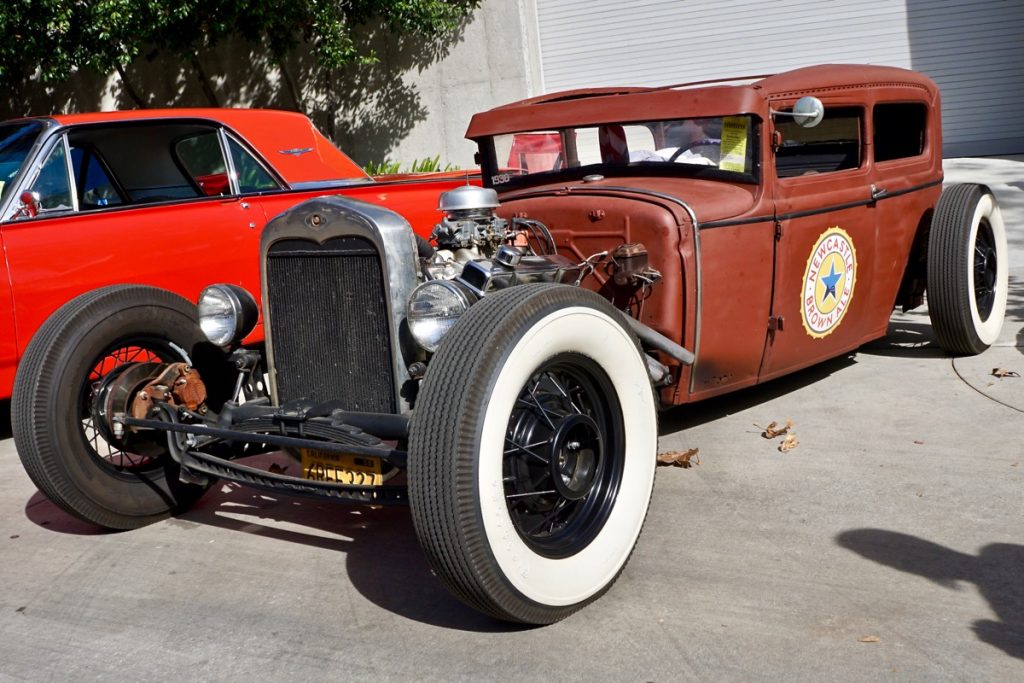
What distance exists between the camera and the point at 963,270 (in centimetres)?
539

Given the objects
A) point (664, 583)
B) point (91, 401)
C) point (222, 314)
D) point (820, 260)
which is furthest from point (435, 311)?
point (820, 260)

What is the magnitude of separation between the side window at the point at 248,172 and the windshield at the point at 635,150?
1.70 metres

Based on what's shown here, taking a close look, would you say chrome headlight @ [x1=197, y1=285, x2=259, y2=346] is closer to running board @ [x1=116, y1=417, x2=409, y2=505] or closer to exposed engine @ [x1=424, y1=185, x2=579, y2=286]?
running board @ [x1=116, y1=417, x2=409, y2=505]

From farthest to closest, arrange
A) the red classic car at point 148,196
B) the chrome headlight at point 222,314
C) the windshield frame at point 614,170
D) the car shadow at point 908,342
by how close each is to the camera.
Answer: the car shadow at point 908,342 < the red classic car at point 148,196 < the windshield frame at point 614,170 < the chrome headlight at point 222,314

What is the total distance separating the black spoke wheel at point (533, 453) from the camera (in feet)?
9.11

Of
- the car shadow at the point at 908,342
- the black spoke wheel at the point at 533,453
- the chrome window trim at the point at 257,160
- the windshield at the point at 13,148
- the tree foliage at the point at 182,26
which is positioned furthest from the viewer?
the tree foliage at the point at 182,26

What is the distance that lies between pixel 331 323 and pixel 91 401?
0.99 m

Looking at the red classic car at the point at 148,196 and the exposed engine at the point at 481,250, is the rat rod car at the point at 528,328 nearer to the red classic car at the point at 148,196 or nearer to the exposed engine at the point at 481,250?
the exposed engine at the point at 481,250

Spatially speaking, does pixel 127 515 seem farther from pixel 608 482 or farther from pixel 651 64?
pixel 651 64

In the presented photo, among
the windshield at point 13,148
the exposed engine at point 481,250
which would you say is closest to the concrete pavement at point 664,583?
the exposed engine at point 481,250

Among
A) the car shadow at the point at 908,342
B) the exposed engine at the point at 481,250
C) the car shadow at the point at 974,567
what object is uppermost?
the exposed engine at the point at 481,250

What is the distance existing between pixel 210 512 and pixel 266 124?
312 centimetres

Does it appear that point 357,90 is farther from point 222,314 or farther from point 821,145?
point 222,314

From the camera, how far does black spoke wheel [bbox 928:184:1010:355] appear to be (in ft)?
17.7
